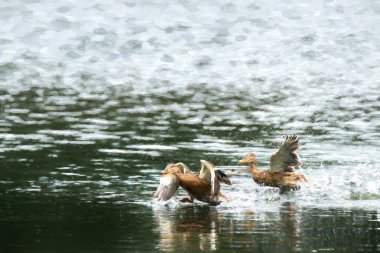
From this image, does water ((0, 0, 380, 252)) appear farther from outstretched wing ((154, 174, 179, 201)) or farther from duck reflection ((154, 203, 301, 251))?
outstretched wing ((154, 174, 179, 201))

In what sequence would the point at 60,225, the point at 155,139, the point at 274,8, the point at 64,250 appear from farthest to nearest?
the point at 274,8 < the point at 155,139 < the point at 60,225 < the point at 64,250

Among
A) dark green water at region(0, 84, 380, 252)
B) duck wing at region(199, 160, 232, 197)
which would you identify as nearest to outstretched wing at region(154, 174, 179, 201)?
dark green water at region(0, 84, 380, 252)

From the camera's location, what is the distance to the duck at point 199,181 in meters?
12.6

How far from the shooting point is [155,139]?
17.6 m

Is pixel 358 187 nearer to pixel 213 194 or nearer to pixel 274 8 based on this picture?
pixel 213 194

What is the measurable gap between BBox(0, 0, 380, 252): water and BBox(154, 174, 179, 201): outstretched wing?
0.45 ft

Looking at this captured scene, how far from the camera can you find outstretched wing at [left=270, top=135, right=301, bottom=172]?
550 inches

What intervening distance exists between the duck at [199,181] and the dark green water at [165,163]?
0.17 meters

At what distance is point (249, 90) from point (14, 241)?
1444 cm

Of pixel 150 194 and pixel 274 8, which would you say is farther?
pixel 274 8

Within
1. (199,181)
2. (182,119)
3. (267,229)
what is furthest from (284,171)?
(182,119)

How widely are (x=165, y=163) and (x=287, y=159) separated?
196cm

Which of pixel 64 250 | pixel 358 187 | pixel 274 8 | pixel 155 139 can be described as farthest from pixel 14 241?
pixel 274 8

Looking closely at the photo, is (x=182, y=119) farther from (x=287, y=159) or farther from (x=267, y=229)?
(x=267, y=229)
